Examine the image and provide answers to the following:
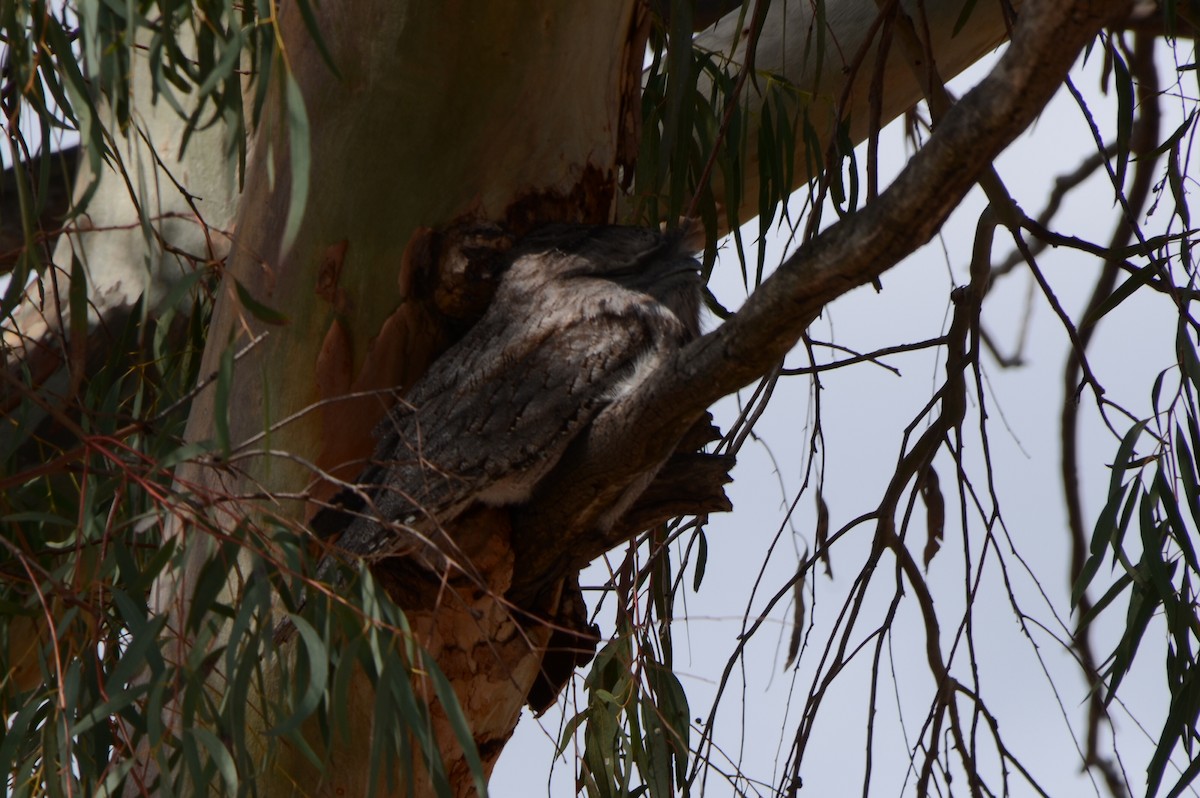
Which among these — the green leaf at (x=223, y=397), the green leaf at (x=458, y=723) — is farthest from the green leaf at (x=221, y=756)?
the green leaf at (x=223, y=397)

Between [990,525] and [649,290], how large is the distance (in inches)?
32.1

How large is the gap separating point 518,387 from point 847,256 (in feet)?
1.80

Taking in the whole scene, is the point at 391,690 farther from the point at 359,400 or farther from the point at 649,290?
the point at 649,290

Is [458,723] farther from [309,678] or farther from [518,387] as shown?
[518,387]

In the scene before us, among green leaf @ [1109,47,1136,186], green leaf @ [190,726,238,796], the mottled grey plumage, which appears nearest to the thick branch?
the mottled grey plumage

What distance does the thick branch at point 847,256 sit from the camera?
97 centimetres

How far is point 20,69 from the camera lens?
128cm

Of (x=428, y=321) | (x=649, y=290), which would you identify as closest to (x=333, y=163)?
(x=428, y=321)

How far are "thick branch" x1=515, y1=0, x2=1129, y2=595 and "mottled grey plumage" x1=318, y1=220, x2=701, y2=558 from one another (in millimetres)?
67

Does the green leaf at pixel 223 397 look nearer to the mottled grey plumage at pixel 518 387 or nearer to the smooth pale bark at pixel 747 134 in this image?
the mottled grey plumage at pixel 518 387

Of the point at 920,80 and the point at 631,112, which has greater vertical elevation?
the point at 920,80

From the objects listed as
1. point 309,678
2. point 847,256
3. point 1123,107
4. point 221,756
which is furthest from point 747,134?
point 221,756

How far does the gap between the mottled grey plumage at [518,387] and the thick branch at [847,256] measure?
0.22 feet

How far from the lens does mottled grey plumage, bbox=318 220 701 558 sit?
1512 millimetres
